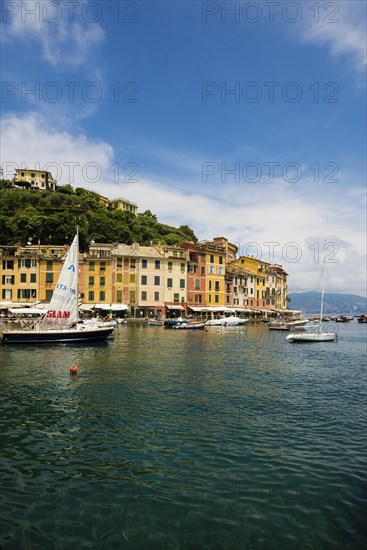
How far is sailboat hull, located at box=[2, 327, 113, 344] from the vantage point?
4097 centimetres

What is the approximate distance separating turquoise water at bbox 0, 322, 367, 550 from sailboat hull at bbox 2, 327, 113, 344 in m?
16.5

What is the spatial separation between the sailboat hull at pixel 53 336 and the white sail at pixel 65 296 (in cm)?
124

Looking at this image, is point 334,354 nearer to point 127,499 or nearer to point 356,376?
point 356,376

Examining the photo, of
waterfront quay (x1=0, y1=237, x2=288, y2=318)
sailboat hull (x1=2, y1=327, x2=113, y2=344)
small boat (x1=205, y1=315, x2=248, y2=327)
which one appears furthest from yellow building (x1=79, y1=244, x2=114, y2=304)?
sailboat hull (x1=2, y1=327, x2=113, y2=344)

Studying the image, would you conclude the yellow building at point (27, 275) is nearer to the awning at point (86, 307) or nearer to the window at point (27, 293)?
the window at point (27, 293)

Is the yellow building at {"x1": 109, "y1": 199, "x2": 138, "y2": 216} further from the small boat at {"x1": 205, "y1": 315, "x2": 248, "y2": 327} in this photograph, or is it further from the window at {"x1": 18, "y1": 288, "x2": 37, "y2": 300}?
the small boat at {"x1": 205, "y1": 315, "x2": 248, "y2": 327}

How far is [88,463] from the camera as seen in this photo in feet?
40.8

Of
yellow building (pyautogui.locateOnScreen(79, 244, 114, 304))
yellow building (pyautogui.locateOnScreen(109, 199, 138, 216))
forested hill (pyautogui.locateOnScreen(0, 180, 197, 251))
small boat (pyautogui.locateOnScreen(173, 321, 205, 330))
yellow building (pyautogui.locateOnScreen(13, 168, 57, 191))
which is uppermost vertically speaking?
yellow building (pyautogui.locateOnScreen(13, 168, 57, 191))

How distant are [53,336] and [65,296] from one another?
4.42 m

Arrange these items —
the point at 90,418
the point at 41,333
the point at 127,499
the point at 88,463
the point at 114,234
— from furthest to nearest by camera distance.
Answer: the point at 114,234 < the point at 41,333 < the point at 90,418 < the point at 88,463 < the point at 127,499

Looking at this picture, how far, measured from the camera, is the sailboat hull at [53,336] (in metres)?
41.0

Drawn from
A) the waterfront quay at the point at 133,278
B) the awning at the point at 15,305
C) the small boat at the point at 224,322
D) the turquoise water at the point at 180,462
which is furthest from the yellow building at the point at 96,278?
the turquoise water at the point at 180,462

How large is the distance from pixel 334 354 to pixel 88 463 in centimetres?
3548

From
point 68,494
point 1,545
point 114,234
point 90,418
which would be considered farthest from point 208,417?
point 114,234
